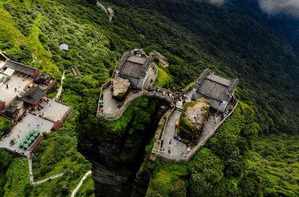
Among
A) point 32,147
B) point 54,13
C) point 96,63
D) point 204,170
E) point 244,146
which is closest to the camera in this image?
point 32,147

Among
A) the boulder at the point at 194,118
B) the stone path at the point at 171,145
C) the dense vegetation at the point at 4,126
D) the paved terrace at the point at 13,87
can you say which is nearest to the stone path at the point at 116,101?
the boulder at the point at 194,118

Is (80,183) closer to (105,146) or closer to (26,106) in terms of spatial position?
(105,146)

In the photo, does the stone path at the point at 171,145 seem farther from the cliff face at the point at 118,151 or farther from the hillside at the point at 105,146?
the cliff face at the point at 118,151

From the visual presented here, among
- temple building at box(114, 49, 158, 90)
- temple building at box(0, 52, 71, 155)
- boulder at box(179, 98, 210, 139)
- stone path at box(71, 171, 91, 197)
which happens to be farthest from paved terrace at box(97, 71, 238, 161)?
stone path at box(71, 171, 91, 197)

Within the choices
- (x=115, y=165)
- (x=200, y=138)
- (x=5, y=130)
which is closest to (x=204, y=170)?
(x=200, y=138)

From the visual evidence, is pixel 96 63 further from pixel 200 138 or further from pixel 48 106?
pixel 200 138

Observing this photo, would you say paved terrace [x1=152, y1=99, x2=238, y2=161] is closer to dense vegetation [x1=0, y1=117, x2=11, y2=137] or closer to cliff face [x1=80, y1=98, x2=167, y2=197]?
cliff face [x1=80, y1=98, x2=167, y2=197]

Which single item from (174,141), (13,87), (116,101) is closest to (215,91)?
(174,141)
